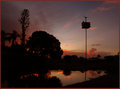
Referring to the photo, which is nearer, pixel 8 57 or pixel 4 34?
pixel 8 57

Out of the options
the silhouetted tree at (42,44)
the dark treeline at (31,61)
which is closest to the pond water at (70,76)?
the dark treeline at (31,61)

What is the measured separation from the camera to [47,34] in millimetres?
55844

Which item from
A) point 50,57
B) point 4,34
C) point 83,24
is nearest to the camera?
point 83,24

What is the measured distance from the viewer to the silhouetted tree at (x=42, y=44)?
54.0m

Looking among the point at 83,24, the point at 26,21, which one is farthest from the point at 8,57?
the point at 83,24

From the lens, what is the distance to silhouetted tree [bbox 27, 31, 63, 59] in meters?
54.0

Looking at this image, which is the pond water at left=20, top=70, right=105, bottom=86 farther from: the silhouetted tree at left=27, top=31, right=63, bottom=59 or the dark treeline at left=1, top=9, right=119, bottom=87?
the silhouetted tree at left=27, top=31, right=63, bottom=59

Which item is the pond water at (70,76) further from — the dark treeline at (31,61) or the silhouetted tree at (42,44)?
the silhouetted tree at (42,44)

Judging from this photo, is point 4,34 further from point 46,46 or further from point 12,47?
point 46,46

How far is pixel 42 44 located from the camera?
54.1 meters

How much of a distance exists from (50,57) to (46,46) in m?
A: 6.87

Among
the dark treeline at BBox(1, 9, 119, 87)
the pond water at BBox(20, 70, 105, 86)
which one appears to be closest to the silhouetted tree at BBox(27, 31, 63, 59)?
the dark treeline at BBox(1, 9, 119, 87)

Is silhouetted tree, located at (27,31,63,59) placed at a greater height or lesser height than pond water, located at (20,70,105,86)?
greater

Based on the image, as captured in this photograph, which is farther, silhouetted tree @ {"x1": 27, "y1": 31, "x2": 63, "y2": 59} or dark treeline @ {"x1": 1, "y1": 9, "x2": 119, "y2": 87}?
silhouetted tree @ {"x1": 27, "y1": 31, "x2": 63, "y2": 59}
